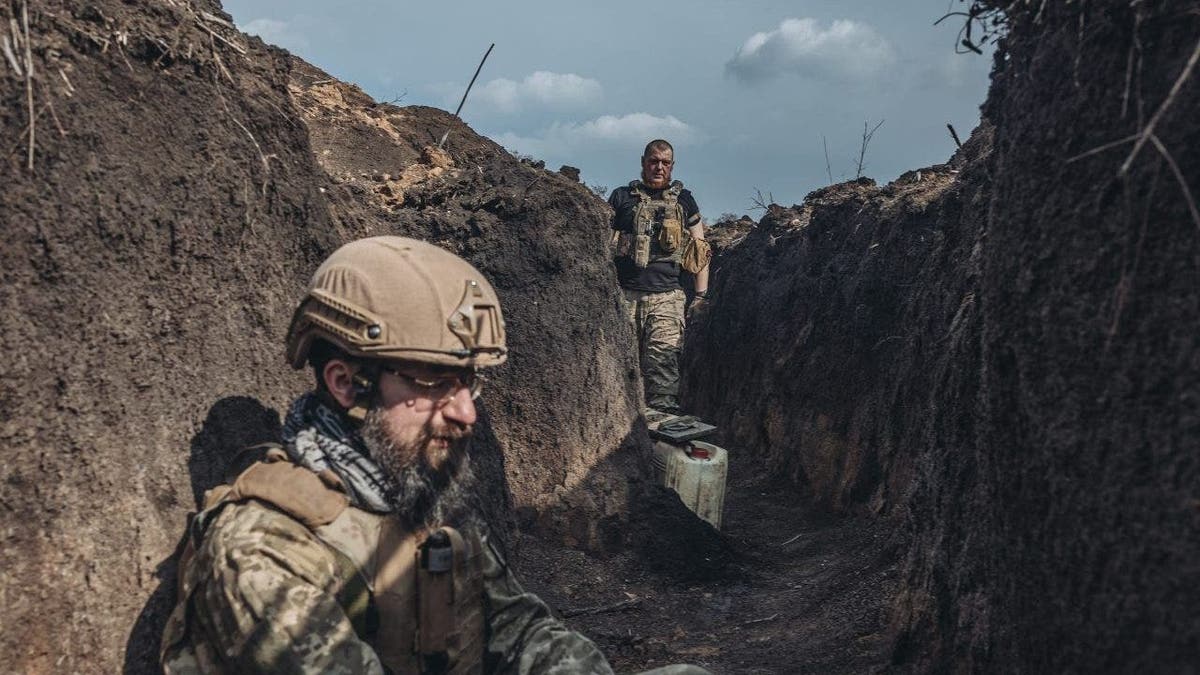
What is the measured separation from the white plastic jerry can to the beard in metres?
4.16

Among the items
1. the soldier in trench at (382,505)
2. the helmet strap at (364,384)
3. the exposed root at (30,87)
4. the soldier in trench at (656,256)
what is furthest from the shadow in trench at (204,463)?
the soldier in trench at (656,256)

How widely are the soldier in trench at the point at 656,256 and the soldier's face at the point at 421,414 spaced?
16.6 feet

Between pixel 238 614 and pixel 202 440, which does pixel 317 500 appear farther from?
pixel 202 440

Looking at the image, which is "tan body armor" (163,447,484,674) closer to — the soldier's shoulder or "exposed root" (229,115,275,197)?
the soldier's shoulder

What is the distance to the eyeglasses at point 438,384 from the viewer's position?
2502mm

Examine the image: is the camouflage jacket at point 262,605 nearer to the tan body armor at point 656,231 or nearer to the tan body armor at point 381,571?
the tan body armor at point 381,571

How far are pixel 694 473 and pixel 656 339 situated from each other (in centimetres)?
143

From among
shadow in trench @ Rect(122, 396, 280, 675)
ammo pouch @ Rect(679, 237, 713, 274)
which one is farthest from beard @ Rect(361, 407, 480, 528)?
ammo pouch @ Rect(679, 237, 713, 274)

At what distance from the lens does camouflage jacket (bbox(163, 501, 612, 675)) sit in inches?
79.4

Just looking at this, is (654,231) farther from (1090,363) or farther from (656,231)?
(1090,363)

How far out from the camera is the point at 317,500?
2.29 meters

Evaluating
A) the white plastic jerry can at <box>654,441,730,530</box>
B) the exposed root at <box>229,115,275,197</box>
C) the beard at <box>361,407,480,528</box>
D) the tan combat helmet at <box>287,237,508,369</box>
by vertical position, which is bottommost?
the white plastic jerry can at <box>654,441,730,530</box>

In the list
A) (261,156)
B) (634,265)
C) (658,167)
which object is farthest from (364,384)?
(658,167)

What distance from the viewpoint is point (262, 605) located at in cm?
202
